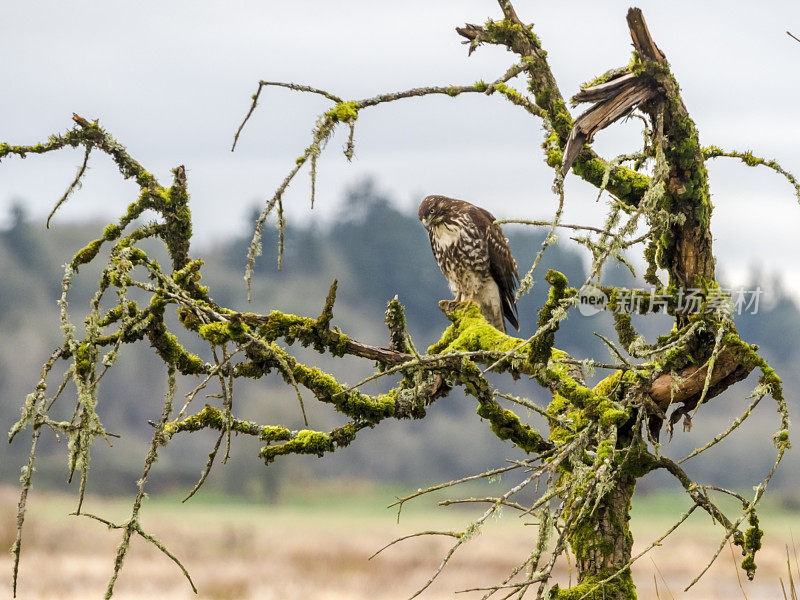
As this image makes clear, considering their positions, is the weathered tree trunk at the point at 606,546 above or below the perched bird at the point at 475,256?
below

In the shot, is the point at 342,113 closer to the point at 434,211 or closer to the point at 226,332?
the point at 226,332

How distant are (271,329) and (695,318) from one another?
4.40 ft

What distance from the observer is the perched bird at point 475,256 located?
465 cm

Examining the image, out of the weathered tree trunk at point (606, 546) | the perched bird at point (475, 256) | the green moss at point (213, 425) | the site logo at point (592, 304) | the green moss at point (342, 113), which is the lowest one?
the weathered tree trunk at point (606, 546)

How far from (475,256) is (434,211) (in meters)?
0.36

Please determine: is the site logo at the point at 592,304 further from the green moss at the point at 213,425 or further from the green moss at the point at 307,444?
the green moss at the point at 213,425

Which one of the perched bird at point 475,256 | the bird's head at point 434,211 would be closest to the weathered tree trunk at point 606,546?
the perched bird at point 475,256

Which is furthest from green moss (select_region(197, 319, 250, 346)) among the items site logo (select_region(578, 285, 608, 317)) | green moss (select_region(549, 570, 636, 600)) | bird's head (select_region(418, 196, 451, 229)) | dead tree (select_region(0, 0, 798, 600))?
bird's head (select_region(418, 196, 451, 229))

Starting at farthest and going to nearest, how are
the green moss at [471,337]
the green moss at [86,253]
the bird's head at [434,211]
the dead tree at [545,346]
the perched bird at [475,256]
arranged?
the bird's head at [434,211] < the perched bird at [475,256] < the green moss at [471,337] < the green moss at [86,253] < the dead tree at [545,346]

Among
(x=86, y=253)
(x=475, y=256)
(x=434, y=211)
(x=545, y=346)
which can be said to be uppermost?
(x=434, y=211)


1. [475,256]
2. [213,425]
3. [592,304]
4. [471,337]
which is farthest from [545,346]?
[475,256]

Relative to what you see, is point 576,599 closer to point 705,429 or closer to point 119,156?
point 119,156

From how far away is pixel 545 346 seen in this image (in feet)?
8.44

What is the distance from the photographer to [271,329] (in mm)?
2656
